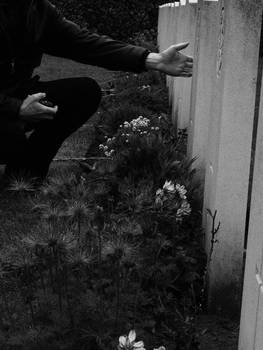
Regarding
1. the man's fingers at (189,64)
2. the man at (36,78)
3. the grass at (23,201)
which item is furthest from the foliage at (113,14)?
the man's fingers at (189,64)

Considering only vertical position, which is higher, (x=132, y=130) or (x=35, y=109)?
(x=35, y=109)

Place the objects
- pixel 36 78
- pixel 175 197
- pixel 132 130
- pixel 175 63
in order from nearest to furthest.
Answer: pixel 175 197, pixel 175 63, pixel 36 78, pixel 132 130

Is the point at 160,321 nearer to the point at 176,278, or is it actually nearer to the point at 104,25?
the point at 176,278

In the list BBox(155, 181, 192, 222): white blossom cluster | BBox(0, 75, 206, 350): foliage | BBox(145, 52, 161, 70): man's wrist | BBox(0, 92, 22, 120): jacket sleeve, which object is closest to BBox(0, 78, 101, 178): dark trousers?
BBox(0, 92, 22, 120): jacket sleeve

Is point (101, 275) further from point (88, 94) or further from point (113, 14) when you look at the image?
point (113, 14)

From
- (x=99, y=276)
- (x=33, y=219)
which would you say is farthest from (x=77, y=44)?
(x=99, y=276)

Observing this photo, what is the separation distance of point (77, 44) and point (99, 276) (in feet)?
8.07

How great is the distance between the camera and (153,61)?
4.32 m

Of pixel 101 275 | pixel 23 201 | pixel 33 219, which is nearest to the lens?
pixel 101 275

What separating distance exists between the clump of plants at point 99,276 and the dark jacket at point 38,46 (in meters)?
1.13

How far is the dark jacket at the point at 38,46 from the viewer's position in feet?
15.1

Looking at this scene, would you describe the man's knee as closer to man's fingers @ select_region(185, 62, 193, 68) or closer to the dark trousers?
the dark trousers

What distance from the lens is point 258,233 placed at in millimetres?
2234

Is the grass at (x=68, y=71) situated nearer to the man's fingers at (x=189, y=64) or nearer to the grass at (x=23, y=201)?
the grass at (x=23, y=201)
